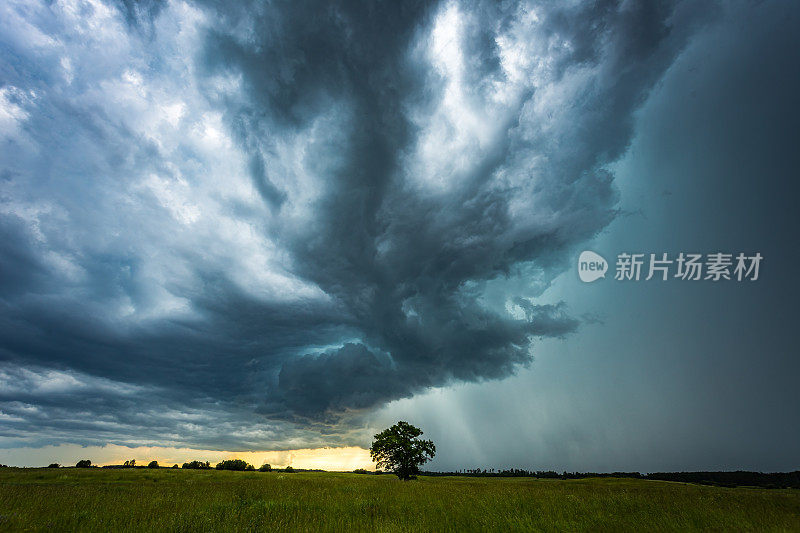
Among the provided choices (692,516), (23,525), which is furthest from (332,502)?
(692,516)

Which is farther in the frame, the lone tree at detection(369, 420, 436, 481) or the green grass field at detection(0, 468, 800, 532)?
the lone tree at detection(369, 420, 436, 481)

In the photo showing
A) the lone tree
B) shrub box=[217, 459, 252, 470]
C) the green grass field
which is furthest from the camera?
shrub box=[217, 459, 252, 470]

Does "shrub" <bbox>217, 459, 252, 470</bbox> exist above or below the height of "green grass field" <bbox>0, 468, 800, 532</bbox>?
below

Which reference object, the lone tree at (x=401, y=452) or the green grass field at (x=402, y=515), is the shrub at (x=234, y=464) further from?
the green grass field at (x=402, y=515)

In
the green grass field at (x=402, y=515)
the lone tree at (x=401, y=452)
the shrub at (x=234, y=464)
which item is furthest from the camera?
the shrub at (x=234, y=464)

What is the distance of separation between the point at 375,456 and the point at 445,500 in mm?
60372

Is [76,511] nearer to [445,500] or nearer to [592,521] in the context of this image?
[445,500]

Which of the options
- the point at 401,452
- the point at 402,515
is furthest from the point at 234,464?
the point at 402,515

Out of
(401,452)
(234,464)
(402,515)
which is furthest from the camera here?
(234,464)

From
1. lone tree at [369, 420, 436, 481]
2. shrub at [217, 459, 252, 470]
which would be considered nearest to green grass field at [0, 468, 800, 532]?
lone tree at [369, 420, 436, 481]

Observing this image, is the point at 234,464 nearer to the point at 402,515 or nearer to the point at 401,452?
the point at 401,452

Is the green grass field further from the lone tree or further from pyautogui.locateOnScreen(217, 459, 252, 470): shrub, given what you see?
pyautogui.locateOnScreen(217, 459, 252, 470): shrub

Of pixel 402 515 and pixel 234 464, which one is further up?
pixel 402 515

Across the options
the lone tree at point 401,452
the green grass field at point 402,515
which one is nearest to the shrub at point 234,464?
the lone tree at point 401,452
